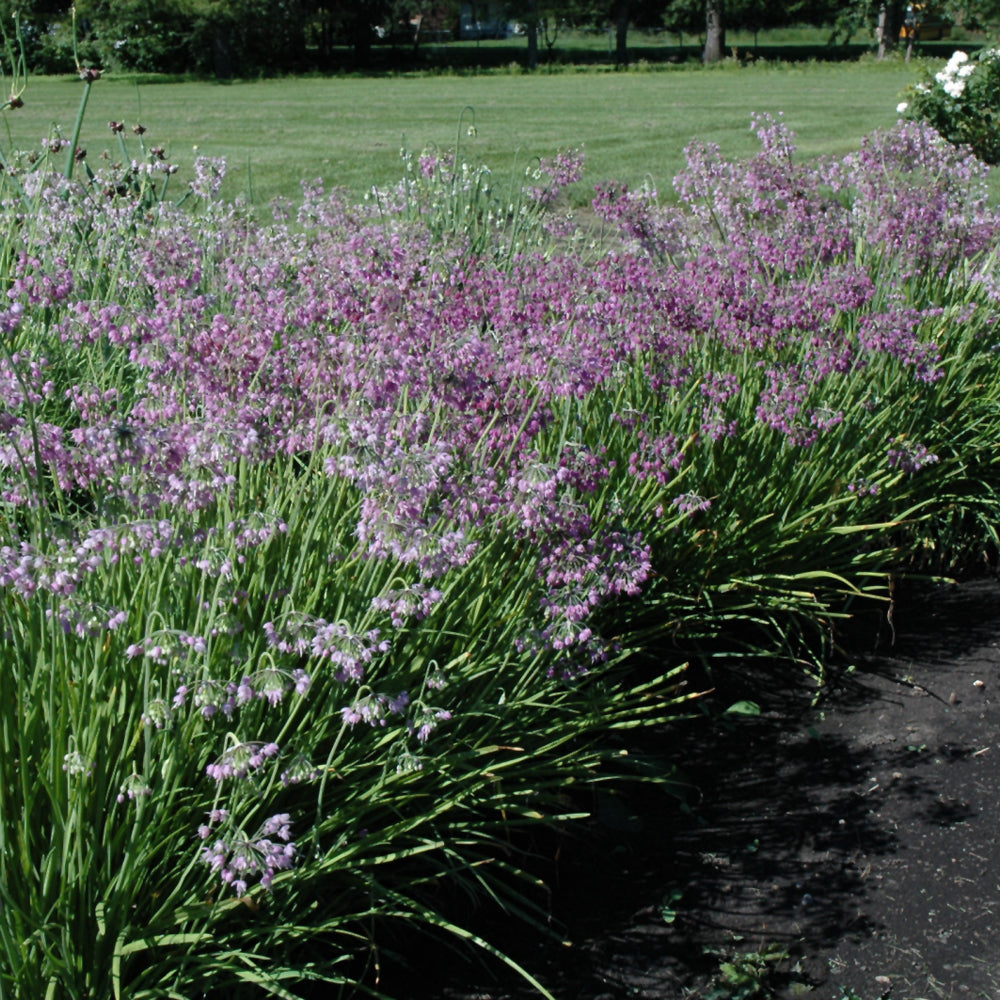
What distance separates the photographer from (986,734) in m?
4.04

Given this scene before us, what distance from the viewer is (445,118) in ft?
80.6

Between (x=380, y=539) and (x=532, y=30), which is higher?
(x=532, y=30)

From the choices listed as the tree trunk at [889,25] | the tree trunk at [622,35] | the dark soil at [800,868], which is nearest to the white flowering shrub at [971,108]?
the dark soil at [800,868]

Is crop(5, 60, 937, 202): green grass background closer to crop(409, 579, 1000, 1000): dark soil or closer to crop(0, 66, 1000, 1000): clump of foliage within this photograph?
crop(0, 66, 1000, 1000): clump of foliage

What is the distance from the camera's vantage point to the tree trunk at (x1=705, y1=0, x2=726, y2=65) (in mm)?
54656

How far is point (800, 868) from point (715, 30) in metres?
57.2

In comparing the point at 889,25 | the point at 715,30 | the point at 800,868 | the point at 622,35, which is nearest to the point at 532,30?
the point at 622,35

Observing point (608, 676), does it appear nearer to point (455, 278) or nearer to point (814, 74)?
point (455, 278)

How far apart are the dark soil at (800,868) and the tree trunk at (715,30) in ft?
181

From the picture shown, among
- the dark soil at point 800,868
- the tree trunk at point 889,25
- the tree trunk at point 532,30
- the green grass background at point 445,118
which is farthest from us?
the tree trunk at point 889,25

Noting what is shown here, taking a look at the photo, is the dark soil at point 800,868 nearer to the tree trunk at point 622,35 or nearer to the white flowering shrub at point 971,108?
the white flowering shrub at point 971,108

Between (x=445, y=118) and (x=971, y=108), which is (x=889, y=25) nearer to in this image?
(x=445, y=118)

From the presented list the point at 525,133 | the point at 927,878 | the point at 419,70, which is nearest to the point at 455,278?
the point at 927,878

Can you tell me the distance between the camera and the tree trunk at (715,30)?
54.7 meters
